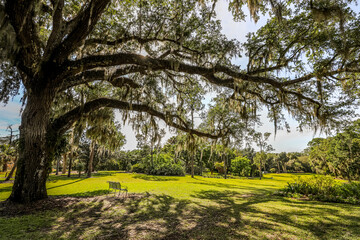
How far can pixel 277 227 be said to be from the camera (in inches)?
178

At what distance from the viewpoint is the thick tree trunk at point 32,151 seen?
597 cm

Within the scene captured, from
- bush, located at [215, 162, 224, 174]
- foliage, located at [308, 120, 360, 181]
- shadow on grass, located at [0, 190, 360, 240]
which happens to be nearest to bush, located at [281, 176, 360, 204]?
shadow on grass, located at [0, 190, 360, 240]

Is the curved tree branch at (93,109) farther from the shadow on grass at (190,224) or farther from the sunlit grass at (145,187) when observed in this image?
the sunlit grass at (145,187)

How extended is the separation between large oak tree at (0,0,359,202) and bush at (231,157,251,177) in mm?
37259

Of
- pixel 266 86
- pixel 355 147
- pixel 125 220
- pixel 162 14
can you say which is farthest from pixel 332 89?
pixel 355 147

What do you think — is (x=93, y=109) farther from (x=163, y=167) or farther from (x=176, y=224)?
(x=163, y=167)

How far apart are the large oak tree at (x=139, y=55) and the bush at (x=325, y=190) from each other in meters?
3.31

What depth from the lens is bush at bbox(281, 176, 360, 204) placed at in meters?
8.07

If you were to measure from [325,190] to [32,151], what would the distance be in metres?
13.4

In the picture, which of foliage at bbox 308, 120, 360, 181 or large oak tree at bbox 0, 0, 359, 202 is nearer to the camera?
large oak tree at bbox 0, 0, 359, 202

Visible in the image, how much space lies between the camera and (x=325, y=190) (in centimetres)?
880

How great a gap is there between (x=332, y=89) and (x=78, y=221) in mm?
12649

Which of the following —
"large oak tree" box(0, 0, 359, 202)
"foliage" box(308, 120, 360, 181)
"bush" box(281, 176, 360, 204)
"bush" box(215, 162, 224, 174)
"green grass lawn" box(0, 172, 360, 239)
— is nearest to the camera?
"green grass lawn" box(0, 172, 360, 239)

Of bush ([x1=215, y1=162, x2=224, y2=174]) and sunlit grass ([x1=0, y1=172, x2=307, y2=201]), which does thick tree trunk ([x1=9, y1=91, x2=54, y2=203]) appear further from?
bush ([x1=215, y1=162, x2=224, y2=174])
